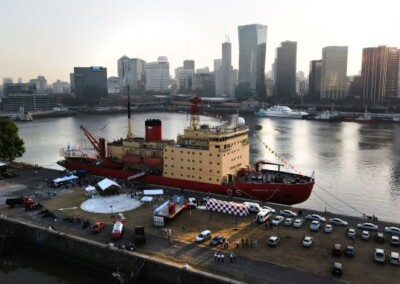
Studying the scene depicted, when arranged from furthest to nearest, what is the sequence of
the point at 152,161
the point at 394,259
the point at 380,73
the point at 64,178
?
the point at 380,73, the point at 152,161, the point at 64,178, the point at 394,259

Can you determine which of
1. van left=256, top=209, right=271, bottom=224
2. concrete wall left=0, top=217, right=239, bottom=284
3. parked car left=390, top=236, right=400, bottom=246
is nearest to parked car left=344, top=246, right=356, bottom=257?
parked car left=390, top=236, right=400, bottom=246

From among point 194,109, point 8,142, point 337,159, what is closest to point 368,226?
point 194,109

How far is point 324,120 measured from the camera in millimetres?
124500

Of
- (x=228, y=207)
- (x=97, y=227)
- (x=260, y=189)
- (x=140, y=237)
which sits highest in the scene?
(x=260, y=189)

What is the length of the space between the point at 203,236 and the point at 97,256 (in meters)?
6.02

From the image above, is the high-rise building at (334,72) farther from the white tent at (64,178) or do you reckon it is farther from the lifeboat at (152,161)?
the white tent at (64,178)

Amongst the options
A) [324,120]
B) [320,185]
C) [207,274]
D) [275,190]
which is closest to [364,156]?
[320,185]

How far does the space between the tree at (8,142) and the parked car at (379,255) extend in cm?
3924

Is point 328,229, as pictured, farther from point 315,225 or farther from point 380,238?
point 380,238

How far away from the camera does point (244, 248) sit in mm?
20078

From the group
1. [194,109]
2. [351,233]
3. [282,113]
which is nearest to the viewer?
[351,233]

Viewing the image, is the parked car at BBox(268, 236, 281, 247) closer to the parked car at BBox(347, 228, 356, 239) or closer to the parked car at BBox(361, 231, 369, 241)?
the parked car at BBox(347, 228, 356, 239)

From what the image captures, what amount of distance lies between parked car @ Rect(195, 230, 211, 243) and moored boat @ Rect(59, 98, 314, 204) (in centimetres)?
896

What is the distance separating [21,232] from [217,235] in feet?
42.4
